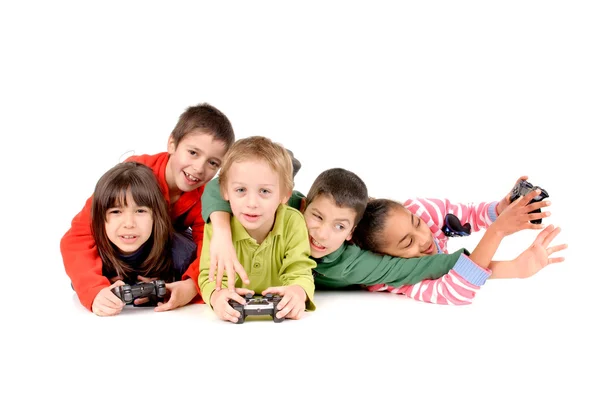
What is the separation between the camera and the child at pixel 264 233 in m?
3.09

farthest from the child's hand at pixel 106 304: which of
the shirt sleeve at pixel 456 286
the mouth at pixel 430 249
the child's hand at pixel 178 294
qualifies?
the mouth at pixel 430 249

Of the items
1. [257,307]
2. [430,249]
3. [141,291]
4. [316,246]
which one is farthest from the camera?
[430,249]

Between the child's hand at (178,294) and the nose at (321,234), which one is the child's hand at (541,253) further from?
the child's hand at (178,294)

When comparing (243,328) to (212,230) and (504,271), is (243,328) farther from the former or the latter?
(504,271)

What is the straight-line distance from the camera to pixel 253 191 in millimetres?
3096

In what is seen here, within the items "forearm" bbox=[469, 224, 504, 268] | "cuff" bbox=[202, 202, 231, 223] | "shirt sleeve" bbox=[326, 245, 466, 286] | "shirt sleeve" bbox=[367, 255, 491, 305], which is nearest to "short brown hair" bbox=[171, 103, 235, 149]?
"cuff" bbox=[202, 202, 231, 223]

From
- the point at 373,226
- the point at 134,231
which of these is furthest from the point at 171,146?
the point at 373,226

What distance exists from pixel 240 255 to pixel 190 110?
927mm

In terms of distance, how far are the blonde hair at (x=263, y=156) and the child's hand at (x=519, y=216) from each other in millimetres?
999

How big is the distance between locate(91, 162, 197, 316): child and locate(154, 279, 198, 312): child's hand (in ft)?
0.47

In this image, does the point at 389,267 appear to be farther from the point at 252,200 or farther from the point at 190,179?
the point at 190,179

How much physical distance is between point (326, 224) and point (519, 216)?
0.89 metres

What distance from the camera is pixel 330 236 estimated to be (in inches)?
132

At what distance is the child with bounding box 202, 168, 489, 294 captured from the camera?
3170mm
